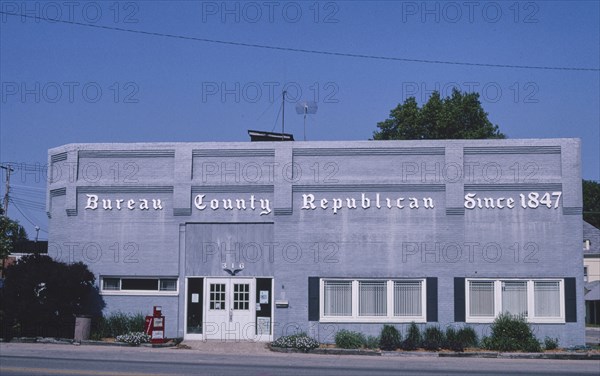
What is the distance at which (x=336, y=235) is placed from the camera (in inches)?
1197

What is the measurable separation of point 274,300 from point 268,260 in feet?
4.89

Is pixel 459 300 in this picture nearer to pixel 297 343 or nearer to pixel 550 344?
pixel 550 344

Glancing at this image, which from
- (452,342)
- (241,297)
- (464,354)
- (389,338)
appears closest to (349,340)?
(389,338)

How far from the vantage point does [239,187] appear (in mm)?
30812

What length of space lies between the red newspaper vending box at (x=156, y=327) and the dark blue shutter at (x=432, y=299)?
9537 mm

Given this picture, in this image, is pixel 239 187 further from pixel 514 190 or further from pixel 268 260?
pixel 514 190

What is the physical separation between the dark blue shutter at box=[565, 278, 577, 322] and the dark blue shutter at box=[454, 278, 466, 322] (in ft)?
11.9

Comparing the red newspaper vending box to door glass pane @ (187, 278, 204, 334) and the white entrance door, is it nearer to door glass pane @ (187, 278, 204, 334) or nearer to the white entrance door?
door glass pane @ (187, 278, 204, 334)

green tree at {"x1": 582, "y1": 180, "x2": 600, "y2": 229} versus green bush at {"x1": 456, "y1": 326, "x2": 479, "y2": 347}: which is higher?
green tree at {"x1": 582, "y1": 180, "x2": 600, "y2": 229}

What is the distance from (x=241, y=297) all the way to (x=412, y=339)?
6.46m

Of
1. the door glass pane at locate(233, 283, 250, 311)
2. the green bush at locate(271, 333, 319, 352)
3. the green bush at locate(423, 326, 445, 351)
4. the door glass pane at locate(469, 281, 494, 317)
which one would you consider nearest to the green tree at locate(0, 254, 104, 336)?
the door glass pane at locate(233, 283, 250, 311)

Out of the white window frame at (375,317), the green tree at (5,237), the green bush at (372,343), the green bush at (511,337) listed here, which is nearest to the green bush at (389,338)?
the green bush at (372,343)

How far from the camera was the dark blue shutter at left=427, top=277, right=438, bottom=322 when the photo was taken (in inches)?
1164

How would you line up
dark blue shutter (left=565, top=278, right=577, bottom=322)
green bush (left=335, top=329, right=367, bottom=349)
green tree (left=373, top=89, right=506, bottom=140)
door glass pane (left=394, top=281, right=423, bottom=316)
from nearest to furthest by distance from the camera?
green bush (left=335, top=329, right=367, bottom=349), dark blue shutter (left=565, top=278, right=577, bottom=322), door glass pane (left=394, top=281, right=423, bottom=316), green tree (left=373, top=89, right=506, bottom=140)
